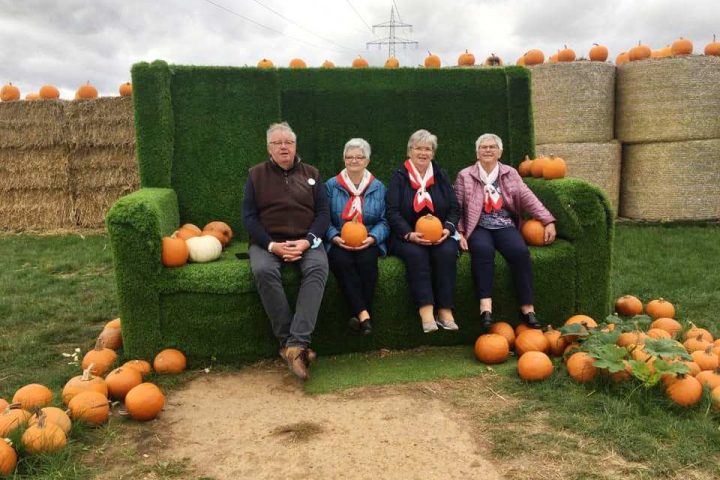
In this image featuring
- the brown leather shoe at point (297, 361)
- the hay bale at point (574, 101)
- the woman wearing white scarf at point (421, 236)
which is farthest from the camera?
the hay bale at point (574, 101)

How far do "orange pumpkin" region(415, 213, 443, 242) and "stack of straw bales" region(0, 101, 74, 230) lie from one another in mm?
7737

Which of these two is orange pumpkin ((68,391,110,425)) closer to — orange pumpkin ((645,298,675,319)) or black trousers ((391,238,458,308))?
black trousers ((391,238,458,308))

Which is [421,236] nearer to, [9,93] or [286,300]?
[286,300]

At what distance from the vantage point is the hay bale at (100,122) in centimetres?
932

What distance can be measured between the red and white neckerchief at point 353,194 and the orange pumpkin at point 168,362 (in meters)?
1.45

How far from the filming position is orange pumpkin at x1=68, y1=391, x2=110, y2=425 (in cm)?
278

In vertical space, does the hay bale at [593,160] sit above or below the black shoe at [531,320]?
above

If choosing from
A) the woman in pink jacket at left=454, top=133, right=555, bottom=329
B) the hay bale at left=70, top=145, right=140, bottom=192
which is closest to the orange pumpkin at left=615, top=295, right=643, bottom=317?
the woman in pink jacket at left=454, top=133, right=555, bottom=329

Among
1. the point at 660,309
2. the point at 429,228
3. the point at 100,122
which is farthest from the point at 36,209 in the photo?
the point at 660,309

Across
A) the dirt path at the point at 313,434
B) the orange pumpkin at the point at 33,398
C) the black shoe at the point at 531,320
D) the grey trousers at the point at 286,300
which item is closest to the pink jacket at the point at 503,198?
the black shoe at the point at 531,320

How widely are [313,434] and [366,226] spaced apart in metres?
A: 1.70

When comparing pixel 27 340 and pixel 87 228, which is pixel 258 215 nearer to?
pixel 27 340

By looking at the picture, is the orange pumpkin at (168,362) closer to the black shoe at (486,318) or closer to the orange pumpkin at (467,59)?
the black shoe at (486,318)

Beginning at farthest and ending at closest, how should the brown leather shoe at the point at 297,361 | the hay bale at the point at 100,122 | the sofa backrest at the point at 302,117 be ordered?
the hay bale at the point at 100,122 < the sofa backrest at the point at 302,117 < the brown leather shoe at the point at 297,361
